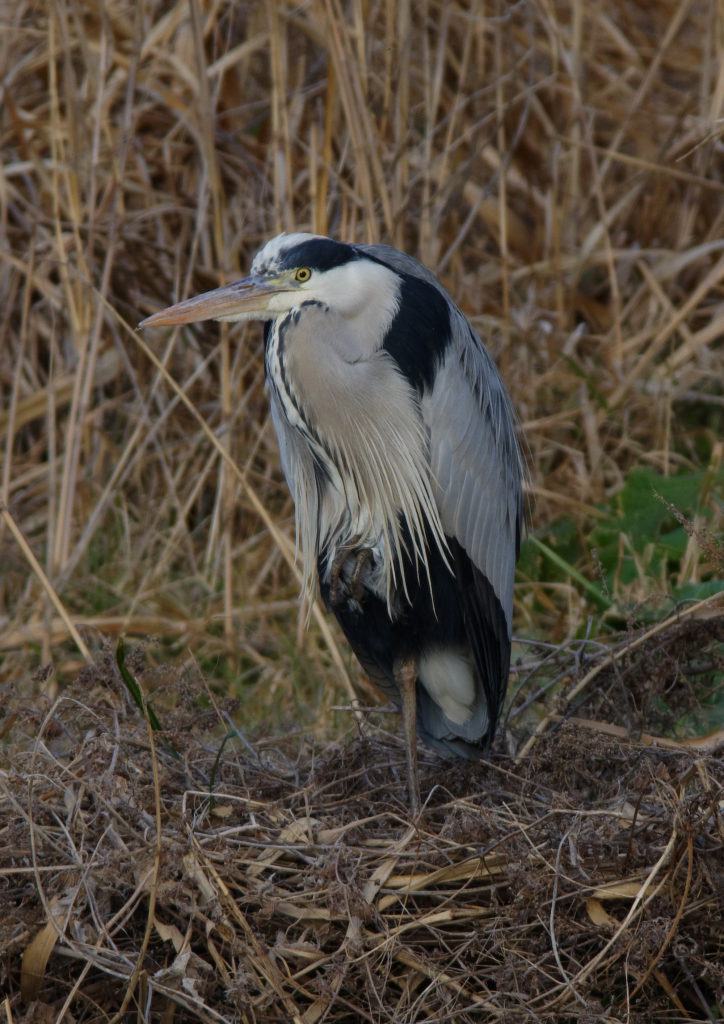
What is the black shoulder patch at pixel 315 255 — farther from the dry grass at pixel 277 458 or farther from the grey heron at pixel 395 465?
the dry grass at pixel 277 458

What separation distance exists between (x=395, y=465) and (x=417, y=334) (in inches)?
9.9

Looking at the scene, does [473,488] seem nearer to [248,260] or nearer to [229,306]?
[229,306]

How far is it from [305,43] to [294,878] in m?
2.98

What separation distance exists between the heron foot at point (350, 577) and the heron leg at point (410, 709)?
18 centimetres

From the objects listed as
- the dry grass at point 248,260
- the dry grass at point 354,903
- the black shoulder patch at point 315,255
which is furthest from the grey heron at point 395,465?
the dry grass at point 248,260

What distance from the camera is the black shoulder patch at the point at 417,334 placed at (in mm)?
2451

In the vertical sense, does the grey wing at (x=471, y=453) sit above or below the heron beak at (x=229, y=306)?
below

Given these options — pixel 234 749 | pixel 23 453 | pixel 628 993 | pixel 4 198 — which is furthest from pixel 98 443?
pixel 628 993

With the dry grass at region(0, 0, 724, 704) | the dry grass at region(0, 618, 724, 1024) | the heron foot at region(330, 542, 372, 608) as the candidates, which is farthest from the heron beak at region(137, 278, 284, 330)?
the dry grass at region(0, 0, 724, 704)

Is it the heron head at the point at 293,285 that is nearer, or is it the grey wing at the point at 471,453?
the heron head at the point at 293,285

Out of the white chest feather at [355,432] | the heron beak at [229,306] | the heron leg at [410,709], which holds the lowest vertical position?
the heron leg at [410,709]

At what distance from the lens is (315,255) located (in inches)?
94.1

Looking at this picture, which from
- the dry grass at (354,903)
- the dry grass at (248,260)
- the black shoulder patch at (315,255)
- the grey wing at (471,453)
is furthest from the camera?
the dry grass at (248,260)

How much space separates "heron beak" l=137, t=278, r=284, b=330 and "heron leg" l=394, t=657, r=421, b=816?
0.76 meters
